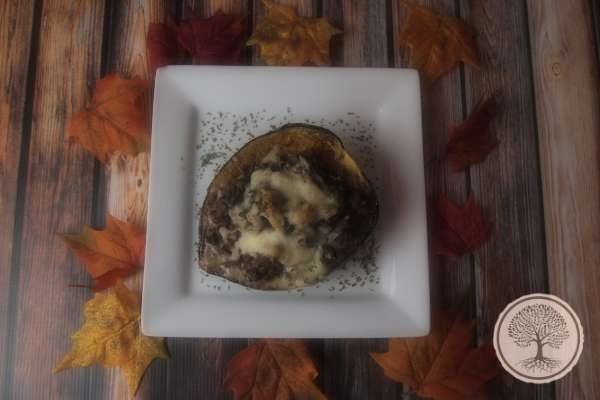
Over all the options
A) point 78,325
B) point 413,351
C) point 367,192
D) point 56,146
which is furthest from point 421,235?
point 56,146

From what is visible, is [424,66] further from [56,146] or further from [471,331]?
[56,146]

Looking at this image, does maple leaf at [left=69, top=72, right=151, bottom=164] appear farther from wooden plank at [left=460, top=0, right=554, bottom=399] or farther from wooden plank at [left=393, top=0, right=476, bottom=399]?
A: wooden plank at [left=460, top=0, right=554, bottom=399]

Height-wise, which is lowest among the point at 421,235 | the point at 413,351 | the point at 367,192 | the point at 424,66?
the point at 413,351

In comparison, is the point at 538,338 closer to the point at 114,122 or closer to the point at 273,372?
the point at 273,372

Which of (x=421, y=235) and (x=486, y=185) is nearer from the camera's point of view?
(x=421, y=235)

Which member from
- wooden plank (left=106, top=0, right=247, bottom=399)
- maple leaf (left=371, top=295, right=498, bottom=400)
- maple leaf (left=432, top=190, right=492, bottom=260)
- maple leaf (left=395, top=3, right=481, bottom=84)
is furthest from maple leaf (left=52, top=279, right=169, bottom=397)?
maple leaf (left=395, top=3, right=481, bottom=84)

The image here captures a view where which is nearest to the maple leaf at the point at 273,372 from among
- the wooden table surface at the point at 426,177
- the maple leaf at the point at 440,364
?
the wooden table surface at the point at 426,177
